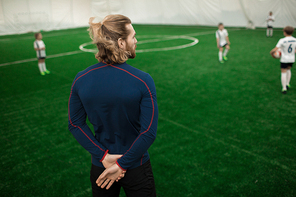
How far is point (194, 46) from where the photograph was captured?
601 inches

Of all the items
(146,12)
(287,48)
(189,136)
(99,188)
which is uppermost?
(146,12)

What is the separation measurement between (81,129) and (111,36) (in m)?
0.75

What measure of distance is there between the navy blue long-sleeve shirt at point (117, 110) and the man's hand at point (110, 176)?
42mm

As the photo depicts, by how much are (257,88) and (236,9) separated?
56.9 feet

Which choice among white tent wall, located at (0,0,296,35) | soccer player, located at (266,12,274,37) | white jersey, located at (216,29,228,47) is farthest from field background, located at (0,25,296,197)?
white tent wall, located at (0,0,296,35)

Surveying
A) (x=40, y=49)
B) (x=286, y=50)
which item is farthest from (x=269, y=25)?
(x=40, y=49)

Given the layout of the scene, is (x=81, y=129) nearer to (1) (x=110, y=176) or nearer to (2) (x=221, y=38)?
(1) (x=110, y=176)

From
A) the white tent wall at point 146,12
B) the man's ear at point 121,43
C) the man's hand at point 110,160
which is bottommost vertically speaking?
the man's hand at point 110,160

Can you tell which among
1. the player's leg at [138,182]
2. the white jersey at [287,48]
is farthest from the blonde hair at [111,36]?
the white jersey at [287,48]

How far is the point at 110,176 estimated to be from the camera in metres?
1.76

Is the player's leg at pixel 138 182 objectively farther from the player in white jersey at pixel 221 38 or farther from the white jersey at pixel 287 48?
the player in white jersey at pixel 221 38

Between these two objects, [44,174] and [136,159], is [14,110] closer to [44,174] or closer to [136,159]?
[44,174]

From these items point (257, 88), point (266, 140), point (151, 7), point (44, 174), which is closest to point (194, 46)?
point (257, 88)

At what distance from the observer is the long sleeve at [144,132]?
1.70 metres
